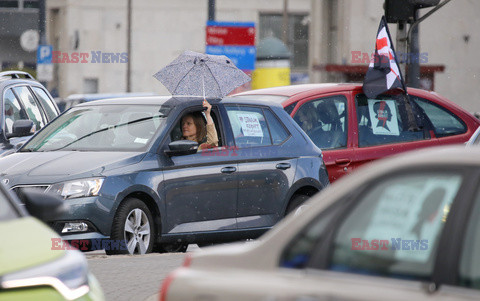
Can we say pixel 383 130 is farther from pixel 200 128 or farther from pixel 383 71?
pixel 200 128

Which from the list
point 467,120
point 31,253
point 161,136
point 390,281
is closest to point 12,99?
point 161,136

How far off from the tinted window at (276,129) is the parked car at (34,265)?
21.6ft

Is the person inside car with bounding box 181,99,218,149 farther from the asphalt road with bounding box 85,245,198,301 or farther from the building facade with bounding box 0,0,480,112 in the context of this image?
the building facade with bounding box 0,0,480,112

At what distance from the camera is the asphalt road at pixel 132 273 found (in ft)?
28.0

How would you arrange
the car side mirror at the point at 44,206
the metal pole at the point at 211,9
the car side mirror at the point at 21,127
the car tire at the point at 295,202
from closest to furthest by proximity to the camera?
1. the car side mirror at the point at 44,206
2. the car tire at the point at 295,202
3. the car side mirror at the point at 21,127
4. the metal pole at the point at 211,9

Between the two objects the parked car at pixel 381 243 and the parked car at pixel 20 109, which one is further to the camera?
the parked car at pixel 20 109

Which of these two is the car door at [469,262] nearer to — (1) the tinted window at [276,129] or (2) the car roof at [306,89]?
(1) the tinted window at [276,129]

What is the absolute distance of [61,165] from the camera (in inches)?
411

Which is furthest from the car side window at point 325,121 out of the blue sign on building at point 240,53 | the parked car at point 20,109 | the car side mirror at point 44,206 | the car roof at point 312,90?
the blue sign on building at point 240,53

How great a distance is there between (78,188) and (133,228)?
0.63 meters

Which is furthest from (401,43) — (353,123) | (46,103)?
(46,103)

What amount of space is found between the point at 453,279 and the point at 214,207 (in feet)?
23.8

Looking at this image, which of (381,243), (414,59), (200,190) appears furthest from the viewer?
(414,59)

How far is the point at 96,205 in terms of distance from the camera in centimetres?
1022
